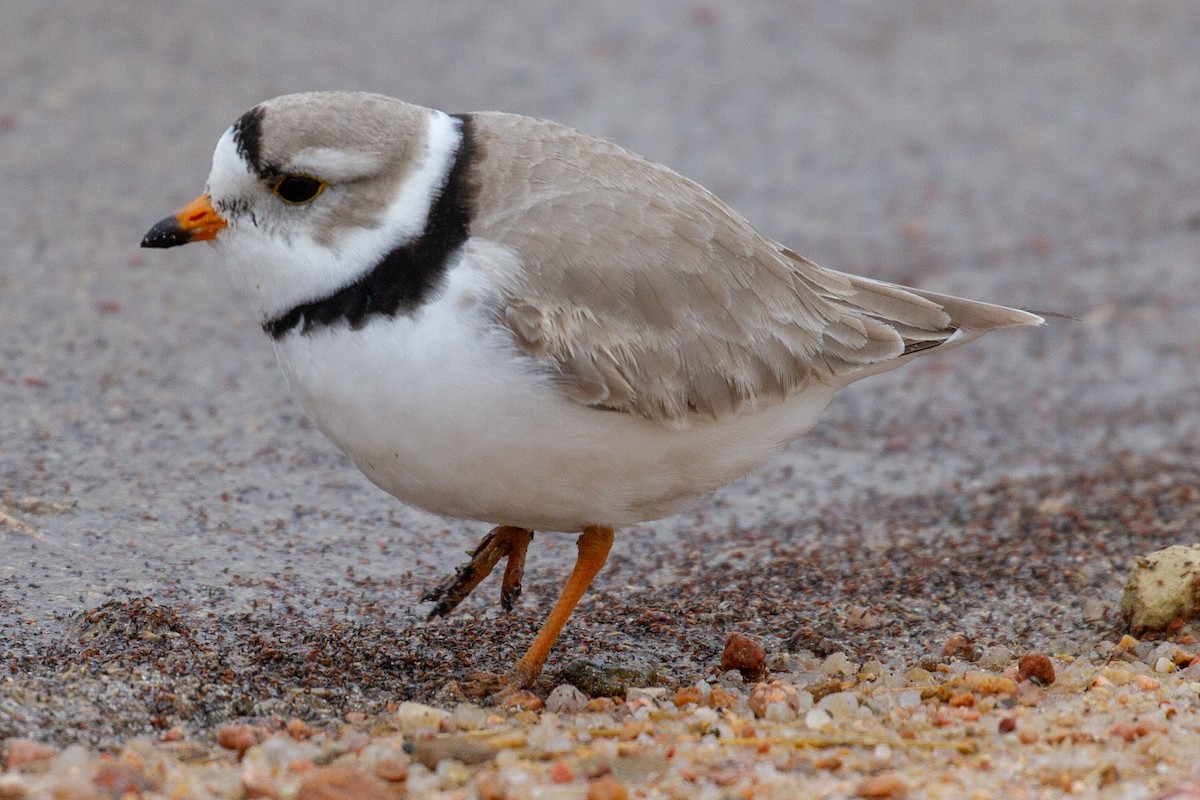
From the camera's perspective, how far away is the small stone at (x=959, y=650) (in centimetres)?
428

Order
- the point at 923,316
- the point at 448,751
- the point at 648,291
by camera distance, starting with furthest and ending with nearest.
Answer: the point at 923,316
the point at 648,291
the point at 448,751

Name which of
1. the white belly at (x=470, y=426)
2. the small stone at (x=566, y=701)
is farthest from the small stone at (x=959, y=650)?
the small stone at (x=566, y=701)

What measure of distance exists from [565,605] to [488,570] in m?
0.43

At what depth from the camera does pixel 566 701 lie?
12.7ft

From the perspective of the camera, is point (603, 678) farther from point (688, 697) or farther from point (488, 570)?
point (488, 570)

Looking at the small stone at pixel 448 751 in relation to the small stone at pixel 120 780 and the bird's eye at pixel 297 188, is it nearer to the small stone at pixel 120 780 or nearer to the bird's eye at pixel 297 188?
the small stone at pixel 120 780

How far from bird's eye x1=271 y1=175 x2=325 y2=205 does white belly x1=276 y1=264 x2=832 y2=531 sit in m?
0.37

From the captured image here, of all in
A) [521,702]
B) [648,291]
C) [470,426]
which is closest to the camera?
[470,426]

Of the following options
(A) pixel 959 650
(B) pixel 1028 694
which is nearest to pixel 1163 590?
(A) pixel 959 650

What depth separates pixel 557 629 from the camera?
4.10m

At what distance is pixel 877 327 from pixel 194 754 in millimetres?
2367

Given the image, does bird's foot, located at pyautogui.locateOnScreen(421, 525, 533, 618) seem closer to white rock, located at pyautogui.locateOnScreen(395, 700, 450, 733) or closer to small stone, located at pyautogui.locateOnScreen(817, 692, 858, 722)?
white rock, located at pyautogui.locateOnScreen(395, 700, 450, 733)

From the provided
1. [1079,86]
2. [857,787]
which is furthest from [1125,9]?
[857,787]

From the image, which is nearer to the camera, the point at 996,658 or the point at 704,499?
the point at 996,658
